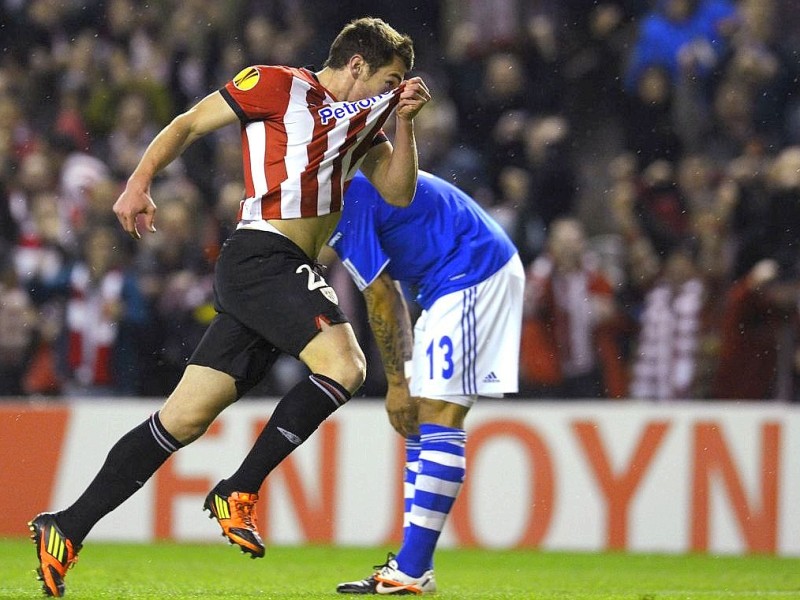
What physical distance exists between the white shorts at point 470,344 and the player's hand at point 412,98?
1044mm

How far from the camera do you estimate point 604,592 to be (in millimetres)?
5977

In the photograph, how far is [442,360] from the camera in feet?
18.9

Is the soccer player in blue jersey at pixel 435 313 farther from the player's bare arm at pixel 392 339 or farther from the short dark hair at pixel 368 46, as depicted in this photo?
the short dark hair at pixel 368 46

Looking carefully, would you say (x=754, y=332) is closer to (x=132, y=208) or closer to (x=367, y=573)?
(x=367, y=573)

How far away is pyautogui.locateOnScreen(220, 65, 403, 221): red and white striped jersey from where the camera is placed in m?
5.03

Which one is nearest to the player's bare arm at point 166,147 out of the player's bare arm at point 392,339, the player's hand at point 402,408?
the player's bare arm at point 392,339

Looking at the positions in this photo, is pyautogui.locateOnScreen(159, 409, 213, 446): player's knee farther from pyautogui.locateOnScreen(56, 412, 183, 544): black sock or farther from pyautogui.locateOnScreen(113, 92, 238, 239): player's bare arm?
pyautogui.locateOnScreen(113, 92, 238, 239): player's bare arm

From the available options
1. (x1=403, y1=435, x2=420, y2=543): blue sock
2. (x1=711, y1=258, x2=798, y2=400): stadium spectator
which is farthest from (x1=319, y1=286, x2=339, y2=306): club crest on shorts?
(x1=711, y1=258, x2=798, y2=400): stadium spectator

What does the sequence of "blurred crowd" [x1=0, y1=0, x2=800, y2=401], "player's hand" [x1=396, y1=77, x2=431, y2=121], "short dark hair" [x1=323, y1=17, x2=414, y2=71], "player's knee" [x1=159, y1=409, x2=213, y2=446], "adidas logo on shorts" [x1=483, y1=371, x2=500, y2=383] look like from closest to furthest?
"player's knee" [x1=159, y1=409, x2=213, y2=446]
"player's hand" [x1=396, y1=77, x2=431, y2=121]
"short dark hair" [x1=323, y1=17, x2=414, y2=71]
"adidas logo on shorts" [x1=483, y1=371, x2=500, y2=383]
"blurred crowd" [x1=0, y1=0, x2=800, y2=401]

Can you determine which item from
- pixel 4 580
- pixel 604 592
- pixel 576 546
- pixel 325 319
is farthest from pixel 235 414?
pixel 325 319

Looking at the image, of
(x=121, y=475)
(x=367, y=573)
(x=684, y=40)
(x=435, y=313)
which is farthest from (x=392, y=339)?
(x=684, y=40)

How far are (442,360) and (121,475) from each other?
4.57 feet

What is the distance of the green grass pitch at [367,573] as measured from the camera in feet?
18.8

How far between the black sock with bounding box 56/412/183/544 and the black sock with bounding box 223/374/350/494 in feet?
1.09
